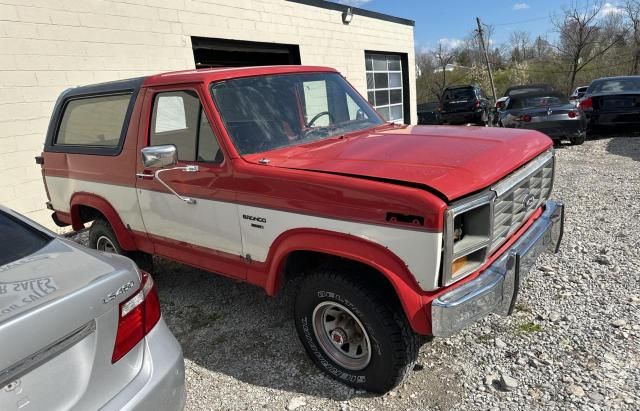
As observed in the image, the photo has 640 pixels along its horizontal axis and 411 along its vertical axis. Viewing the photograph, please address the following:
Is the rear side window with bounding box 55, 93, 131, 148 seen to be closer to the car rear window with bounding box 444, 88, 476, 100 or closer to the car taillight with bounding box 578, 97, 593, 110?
the car taillight with bounding box 578, 97, 593, 110

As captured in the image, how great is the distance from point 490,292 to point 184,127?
7.80ft

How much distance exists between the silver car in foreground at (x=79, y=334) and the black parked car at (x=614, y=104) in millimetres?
12350

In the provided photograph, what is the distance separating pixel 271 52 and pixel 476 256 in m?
9.38

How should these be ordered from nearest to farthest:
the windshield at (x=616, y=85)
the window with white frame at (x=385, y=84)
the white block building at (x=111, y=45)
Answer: the white block building at (x=111, y=45)
the windshield at (x=616, y=85)
the window with white frame at (x=385, y=84)

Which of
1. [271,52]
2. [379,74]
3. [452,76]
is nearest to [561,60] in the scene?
[452,76]

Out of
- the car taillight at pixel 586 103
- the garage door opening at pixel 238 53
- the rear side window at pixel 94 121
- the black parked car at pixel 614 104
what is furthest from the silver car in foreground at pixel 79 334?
the car taillight at pixel 586 103

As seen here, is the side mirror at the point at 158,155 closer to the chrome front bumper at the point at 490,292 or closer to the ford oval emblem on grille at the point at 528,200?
the chrome front bumper at the point at 490,292

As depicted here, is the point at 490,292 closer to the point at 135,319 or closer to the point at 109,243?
the point at 135,319

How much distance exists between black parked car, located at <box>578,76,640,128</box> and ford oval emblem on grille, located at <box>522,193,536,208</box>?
1009cm

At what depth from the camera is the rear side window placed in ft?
13.1

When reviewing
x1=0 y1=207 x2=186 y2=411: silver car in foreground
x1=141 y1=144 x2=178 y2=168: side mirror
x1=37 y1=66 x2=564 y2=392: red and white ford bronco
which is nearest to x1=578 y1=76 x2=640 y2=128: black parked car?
x1=37 y1=66 x2=564 y2=392: red and white ford bronco

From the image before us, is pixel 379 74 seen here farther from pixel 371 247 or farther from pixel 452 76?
pixel 452 76

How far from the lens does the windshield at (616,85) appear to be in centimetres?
1162

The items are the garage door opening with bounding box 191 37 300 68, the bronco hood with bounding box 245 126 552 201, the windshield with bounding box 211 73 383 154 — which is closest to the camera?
the bronco hood with bounding box 245 126 552 201
